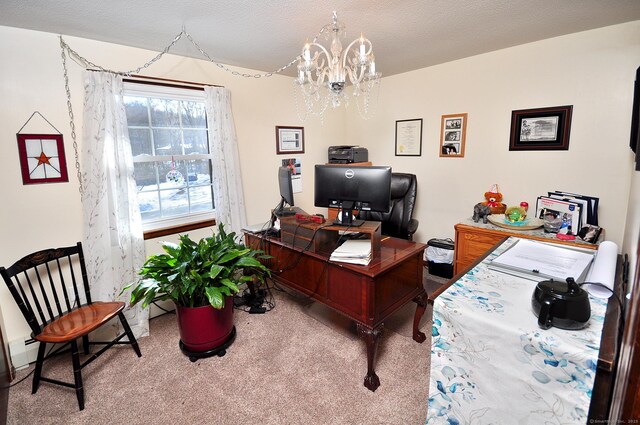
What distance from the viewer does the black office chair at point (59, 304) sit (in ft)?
5.81

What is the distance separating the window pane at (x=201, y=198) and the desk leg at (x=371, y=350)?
6.59 feet

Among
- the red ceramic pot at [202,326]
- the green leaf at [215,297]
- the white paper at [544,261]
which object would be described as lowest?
the red ceramic pot at [202,326]

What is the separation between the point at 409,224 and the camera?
115 inches

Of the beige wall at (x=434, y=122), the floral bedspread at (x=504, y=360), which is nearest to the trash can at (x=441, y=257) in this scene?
the beige wall at (x=434, y=122)

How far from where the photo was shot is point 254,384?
1.89 m

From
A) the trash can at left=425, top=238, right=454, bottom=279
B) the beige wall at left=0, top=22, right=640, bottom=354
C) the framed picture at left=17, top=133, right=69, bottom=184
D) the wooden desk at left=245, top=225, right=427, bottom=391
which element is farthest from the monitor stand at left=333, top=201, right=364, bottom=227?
the framed picture at left=17, top=133, right=69, bottom=184

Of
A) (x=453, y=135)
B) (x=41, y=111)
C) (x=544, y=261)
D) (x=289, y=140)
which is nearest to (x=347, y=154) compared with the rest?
(x=289, y=140)

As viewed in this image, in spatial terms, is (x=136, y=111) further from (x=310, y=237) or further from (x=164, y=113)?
(x=310, y=237)

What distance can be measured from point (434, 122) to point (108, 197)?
123 inches

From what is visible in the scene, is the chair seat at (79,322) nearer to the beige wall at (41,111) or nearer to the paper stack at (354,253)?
the beige wall at (41,111)

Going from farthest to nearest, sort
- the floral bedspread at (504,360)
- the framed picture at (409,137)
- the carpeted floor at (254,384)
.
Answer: the framed picture at (409,137)
the carpeted floor at (254,384)
the floral bedspread at (504,360)

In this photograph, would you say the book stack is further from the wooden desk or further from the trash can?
the wooden desk

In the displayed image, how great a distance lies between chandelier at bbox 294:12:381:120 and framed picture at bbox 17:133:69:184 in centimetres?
176

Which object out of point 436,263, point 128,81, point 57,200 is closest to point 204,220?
point 57,200
